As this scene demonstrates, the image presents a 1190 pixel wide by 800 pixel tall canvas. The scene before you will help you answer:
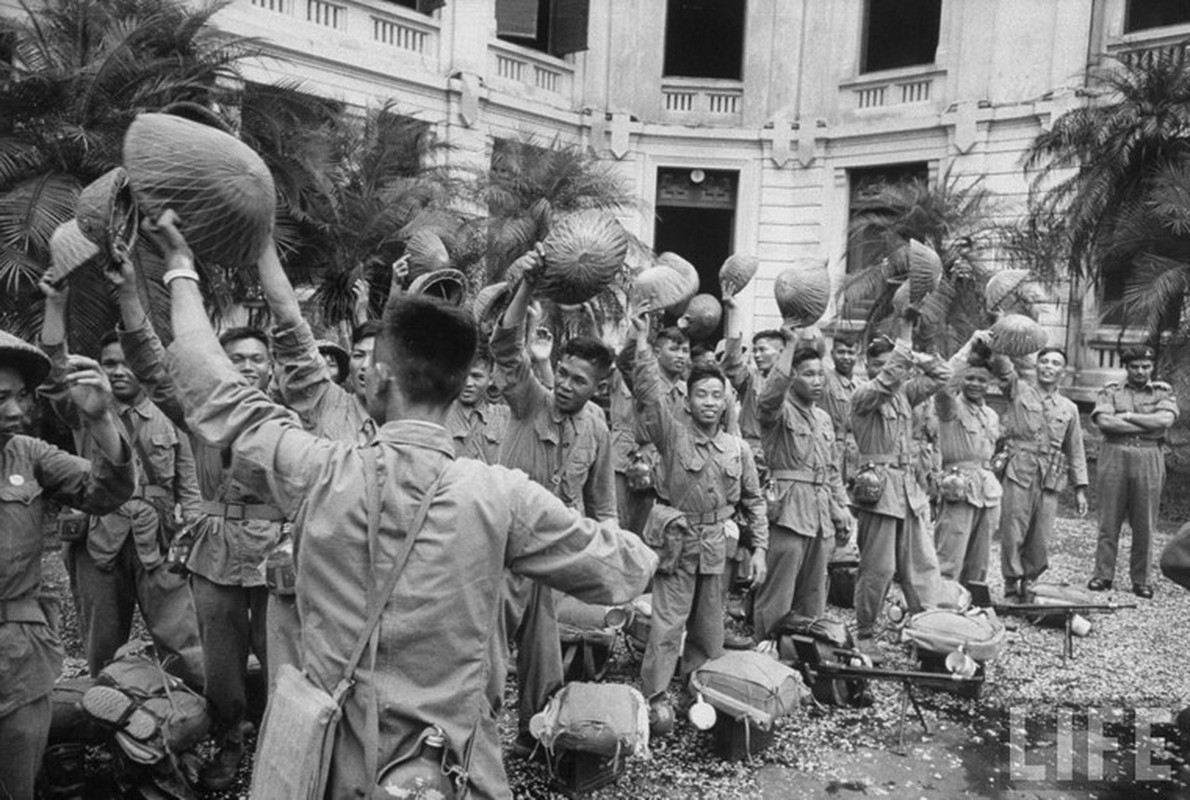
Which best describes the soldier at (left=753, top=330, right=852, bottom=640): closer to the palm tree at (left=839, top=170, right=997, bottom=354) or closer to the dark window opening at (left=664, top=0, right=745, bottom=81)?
the palm tree at (left=839, top=170, right=997, bottom=354)

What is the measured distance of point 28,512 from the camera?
9.85ft

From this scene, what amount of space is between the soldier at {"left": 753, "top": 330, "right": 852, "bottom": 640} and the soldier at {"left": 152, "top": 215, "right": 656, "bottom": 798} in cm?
350

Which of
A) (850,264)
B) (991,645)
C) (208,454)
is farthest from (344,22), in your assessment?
(991,645)

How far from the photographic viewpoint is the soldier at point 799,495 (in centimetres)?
556

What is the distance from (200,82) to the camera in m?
7.37

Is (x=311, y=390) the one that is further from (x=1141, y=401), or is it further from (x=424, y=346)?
(x=1141, y=401)

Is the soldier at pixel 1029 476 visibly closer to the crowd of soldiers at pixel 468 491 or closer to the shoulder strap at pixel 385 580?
the crowd of soldiers at pixel 468 491

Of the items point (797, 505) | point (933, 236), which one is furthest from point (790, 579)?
point (933, 236)

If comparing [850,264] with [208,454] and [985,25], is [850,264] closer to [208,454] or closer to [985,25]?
[985,25]

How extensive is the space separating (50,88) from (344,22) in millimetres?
6403

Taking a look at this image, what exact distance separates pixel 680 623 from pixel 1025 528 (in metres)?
4.10

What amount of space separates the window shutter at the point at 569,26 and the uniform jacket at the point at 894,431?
432 inches

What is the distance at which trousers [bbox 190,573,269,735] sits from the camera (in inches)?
155

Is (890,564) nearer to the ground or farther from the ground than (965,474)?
nearer to the ground
